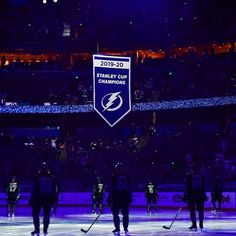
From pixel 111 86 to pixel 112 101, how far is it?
4.32 ft

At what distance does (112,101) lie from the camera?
28266 millimetres

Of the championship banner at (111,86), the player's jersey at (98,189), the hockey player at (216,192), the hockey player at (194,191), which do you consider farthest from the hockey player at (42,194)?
the hockey player at (216,192)

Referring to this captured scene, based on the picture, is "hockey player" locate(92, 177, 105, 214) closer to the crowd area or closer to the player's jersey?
the player's jersey

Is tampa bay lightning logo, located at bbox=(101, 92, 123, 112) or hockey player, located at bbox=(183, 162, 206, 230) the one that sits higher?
tampa bay lightning logo, located at bbox=(101, 92, 123, 112)

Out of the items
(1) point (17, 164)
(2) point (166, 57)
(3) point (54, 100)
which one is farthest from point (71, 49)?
(1) point (17, 164)

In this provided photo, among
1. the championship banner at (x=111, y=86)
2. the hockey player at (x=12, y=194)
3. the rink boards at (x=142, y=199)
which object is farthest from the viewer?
the rink boards at (x=142, y=199)

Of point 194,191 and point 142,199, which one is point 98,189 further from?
point 194,191

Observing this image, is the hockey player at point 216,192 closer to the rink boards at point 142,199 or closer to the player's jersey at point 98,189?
the rink boards at point 142,199

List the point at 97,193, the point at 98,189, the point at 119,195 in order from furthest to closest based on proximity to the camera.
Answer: the point at 97,193, the point at 98,189, the point at 119,195

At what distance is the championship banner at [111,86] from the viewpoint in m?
23.3

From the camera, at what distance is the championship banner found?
23.3m

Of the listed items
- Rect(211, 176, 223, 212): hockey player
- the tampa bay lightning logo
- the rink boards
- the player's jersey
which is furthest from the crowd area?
the player's jersey

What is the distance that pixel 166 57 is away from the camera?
43438 millimetres

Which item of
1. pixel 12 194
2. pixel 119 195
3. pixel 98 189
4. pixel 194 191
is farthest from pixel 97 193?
pixel 119 195
